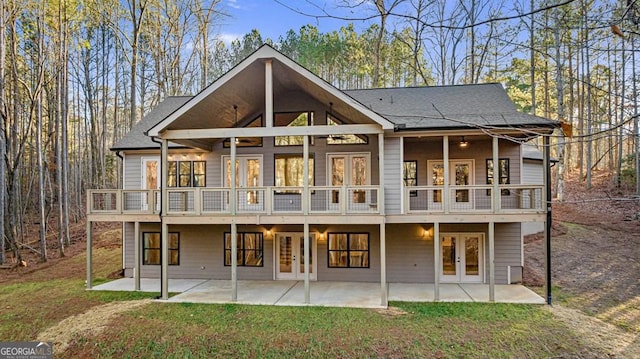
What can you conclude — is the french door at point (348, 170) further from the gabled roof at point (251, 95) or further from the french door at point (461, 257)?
the french door at point (461, 257)

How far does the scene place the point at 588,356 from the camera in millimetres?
7113

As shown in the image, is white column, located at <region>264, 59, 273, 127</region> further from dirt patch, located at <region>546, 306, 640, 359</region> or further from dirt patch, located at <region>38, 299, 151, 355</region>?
dirt patch, located at <region>546, 306, 640, 359</region>

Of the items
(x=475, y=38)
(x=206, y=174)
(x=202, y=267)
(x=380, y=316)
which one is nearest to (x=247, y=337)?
(x=380, y=316)

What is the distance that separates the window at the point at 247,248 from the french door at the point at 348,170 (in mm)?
3105

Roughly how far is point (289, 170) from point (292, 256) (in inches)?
116

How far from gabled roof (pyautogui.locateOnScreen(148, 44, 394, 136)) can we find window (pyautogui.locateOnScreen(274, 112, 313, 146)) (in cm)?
65

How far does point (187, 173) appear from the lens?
13055mm

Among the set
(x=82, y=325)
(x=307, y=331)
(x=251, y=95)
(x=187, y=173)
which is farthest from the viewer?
(x=187, y=173)

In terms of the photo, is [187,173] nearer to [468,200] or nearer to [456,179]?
[456,179]

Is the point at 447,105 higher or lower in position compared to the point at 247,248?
higher

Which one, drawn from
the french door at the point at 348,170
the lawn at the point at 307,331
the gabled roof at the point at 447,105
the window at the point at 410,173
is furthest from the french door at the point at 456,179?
the lawn at the point at 307,331

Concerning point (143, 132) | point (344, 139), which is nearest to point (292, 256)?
point (344, 139)

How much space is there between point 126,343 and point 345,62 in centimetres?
2490

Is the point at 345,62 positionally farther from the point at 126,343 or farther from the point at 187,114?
the point at 126,343
